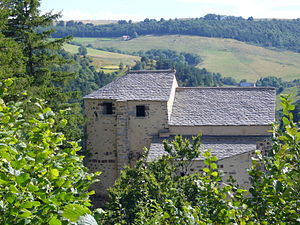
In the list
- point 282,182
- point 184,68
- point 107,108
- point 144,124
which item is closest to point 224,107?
point 144,124

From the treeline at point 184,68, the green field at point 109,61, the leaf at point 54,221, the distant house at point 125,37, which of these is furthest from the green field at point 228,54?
the leaf at point 54,221

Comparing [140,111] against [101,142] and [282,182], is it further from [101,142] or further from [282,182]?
[282,182]

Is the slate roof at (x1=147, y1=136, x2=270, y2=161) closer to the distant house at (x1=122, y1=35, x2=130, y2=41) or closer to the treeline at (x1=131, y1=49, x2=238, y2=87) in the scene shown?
the treeline at (x1=131, y1=49, x2=238, y2=87)

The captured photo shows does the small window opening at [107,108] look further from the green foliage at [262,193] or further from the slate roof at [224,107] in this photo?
the green foliage at [262,193]

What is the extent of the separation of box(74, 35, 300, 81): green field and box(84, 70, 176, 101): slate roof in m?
88.5

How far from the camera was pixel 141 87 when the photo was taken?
25156 mm

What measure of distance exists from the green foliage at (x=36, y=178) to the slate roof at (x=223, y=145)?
15077 millimetres

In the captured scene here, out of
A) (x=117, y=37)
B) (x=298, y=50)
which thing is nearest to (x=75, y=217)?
(x=298, y=50)

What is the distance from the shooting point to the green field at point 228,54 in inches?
4697

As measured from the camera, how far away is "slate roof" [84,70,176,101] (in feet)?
81.0

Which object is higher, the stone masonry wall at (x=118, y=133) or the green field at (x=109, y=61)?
the stone masonry wall at (x=118, y=133)

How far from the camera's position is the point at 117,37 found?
184250mm

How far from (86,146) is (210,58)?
113 meters

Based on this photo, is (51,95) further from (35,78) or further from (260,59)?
(260,59)
